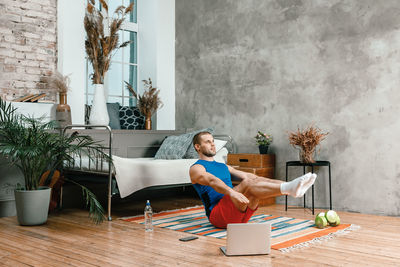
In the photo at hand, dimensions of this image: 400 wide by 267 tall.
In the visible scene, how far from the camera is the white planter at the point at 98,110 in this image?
16.5ft

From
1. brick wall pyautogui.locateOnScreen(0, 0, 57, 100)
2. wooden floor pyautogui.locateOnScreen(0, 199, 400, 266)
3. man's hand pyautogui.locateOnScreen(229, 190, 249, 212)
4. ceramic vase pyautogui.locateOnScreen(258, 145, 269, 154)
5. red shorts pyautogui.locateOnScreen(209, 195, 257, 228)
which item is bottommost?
wooden floor pyautogui.locateOnScreen(0, 199, 400, 266)

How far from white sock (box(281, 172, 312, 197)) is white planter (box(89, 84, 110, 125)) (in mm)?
2889

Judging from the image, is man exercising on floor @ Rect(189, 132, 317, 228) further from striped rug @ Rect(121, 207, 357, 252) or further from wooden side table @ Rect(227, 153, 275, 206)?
wooden side table @ Rect(227, 153, 275, 206)

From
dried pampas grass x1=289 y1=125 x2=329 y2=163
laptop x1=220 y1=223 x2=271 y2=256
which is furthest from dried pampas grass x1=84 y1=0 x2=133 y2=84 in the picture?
laptop x1=220 y1=223 x2=271 y2=256

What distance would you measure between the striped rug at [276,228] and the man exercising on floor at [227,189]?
19 centimetres

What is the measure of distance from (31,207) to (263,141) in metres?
2.57

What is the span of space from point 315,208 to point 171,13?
137 inches

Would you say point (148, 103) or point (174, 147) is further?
point (148, 103)

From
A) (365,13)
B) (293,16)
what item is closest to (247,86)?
(293,16)

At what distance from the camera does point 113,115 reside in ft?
18.2

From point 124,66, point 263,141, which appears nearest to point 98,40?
point 124,66

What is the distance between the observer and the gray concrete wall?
4168 mm

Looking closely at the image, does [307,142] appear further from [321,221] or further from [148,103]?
[148,103]

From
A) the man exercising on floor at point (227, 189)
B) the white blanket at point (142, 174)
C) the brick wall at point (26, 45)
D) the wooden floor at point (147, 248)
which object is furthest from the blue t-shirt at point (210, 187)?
the brick wall at point (26, 45)
